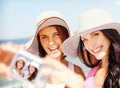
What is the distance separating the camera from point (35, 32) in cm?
187

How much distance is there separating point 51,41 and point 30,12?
0.70 ft

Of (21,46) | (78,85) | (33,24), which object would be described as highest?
(33,24)

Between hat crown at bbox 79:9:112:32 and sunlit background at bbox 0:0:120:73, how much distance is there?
32 millimetres

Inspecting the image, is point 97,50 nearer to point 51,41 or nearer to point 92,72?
point 92,72

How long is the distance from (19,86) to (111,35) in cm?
60

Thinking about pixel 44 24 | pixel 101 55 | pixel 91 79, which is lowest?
pixel 91 79

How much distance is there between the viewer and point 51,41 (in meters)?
1.85

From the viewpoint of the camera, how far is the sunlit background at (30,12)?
6.02ft

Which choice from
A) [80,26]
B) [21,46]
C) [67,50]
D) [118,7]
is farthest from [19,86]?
[118,7]

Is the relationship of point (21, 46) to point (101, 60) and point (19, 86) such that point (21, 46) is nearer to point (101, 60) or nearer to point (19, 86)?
point (19, 86)

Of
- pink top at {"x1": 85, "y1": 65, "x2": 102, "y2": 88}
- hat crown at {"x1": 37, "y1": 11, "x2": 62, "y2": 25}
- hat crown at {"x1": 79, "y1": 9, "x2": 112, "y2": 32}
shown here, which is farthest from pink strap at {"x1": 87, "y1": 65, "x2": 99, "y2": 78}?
hat crown at {"x1": 37, "y1": 11, "x2": 62, "y2": 25}

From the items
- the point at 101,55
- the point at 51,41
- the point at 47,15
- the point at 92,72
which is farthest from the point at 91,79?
the point at 47,15

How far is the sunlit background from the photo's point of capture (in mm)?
1834

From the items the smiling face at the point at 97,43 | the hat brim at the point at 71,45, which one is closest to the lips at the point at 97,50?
the smiling face at the point at 97,43
